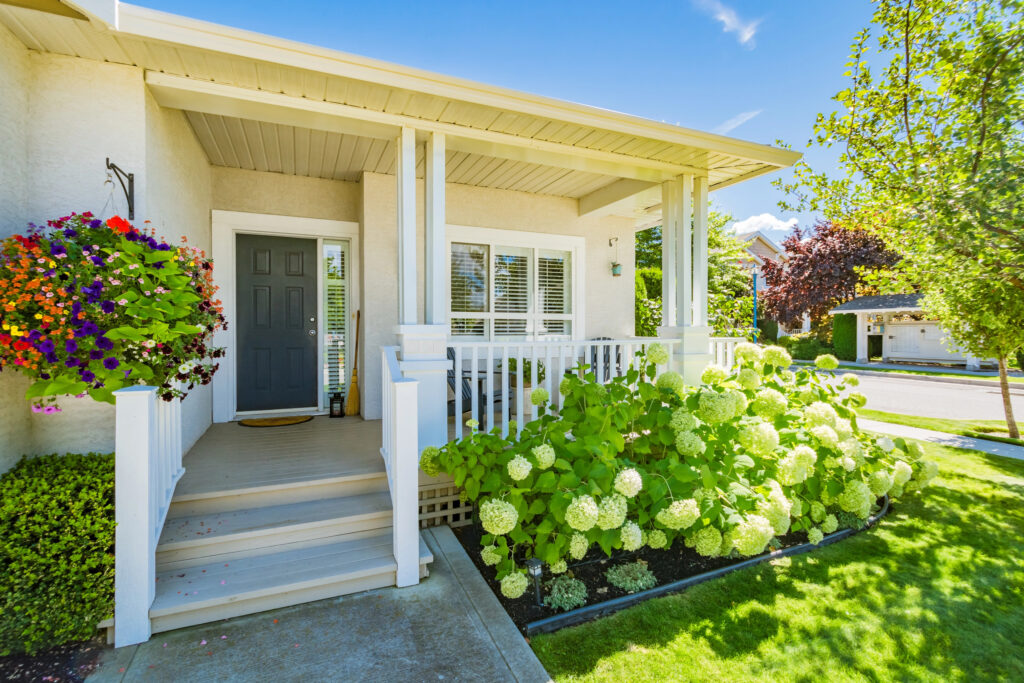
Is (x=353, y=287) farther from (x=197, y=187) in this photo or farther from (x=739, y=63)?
(x=739, y=63)

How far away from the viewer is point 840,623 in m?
2.24

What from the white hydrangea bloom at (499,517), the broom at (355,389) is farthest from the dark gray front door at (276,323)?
the white hydrangea bloom at (499,517)

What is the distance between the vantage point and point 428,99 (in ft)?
10.2

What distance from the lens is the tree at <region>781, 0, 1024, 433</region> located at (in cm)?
340

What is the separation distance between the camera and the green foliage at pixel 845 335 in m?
17.7

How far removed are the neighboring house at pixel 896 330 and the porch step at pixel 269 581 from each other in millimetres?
19583

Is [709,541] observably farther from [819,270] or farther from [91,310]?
[819,270]

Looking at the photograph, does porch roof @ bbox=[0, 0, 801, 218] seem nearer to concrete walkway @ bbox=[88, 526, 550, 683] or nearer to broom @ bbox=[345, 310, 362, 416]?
broom @ bbox=[345, 310, 362, 416]

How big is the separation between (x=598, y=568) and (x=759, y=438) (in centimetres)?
126

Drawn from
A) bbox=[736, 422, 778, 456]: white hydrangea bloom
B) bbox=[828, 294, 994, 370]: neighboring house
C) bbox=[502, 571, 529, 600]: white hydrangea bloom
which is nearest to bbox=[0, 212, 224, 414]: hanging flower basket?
bbox=[502, 571, 529, 600]: white hydrangea bloom

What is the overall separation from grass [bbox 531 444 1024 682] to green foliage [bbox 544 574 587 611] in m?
0.16

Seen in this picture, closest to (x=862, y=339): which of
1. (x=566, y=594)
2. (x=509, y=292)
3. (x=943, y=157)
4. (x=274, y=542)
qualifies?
(x=943, y=157)

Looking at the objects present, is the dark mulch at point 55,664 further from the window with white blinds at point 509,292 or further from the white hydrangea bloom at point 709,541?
the window with white blinds at point 509,292

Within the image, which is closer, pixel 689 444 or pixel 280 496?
pixel 689 444
